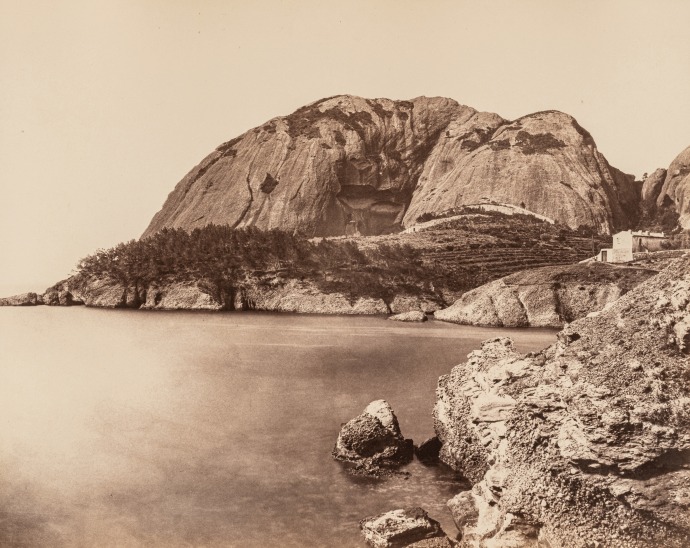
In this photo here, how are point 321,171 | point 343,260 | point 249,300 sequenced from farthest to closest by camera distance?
point 321,171 < point 343,260 < point 249,300

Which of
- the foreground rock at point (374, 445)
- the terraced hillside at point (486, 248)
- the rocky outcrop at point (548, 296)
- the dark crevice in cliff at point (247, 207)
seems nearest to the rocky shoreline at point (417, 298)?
the rocky outcrop at point (548, 296)

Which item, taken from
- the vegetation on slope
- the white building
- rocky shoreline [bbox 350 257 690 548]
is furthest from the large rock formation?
rocky shoreline [bbox 350 257 690 548]

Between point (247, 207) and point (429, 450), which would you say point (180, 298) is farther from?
point (247, 207)

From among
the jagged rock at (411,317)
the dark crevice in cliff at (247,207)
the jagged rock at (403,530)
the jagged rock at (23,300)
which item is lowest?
the jagged rock at (403,530)

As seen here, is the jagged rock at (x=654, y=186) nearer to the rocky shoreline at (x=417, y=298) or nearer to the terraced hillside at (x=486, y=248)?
the terraced hillside at (x=486, y=248)

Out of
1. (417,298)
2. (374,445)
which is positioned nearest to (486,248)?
(417,298)

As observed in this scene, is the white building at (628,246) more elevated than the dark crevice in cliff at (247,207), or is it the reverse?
the dark crevice in cliff at (247,207)

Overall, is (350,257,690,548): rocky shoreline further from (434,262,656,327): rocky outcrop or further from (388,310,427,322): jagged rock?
(388,310,427,322): jagged rock
